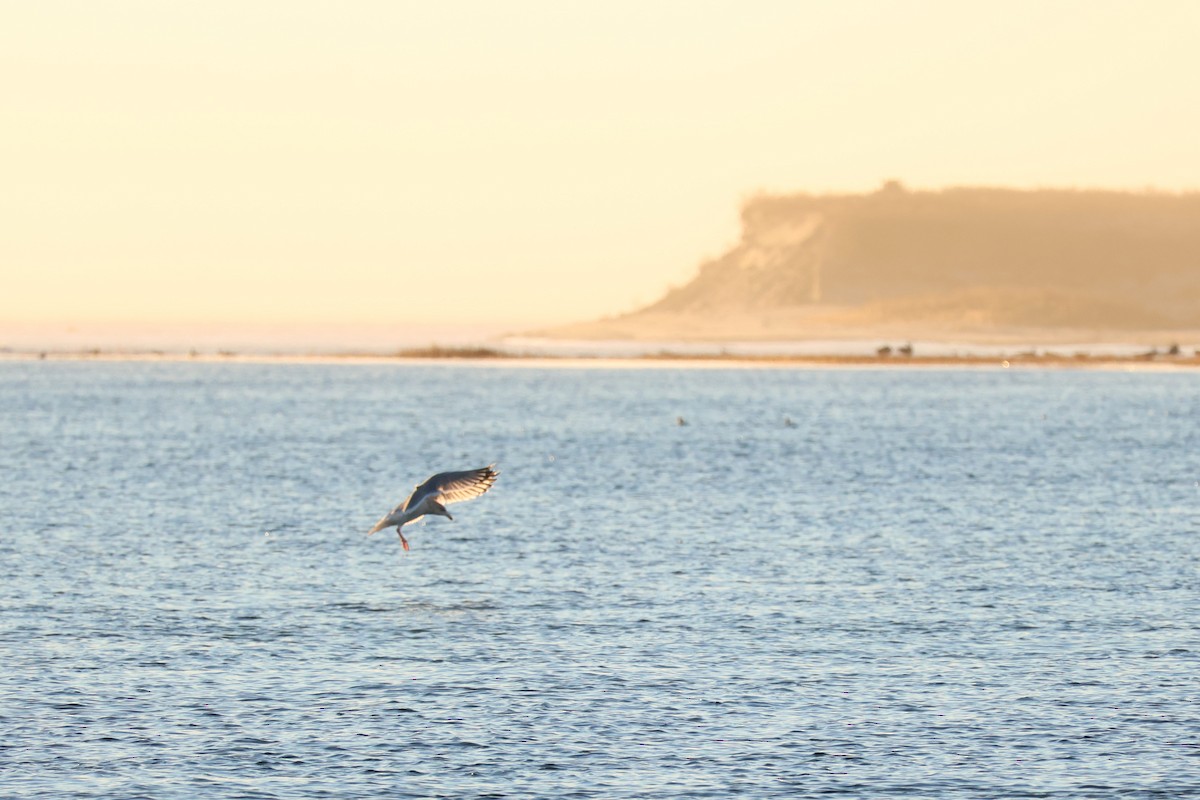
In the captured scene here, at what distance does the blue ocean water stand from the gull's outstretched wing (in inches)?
118

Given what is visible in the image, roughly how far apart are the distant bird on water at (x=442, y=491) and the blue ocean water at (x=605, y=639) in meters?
2.64

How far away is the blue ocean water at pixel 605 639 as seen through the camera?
24.2 m

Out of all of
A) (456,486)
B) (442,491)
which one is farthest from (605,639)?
(442,491)

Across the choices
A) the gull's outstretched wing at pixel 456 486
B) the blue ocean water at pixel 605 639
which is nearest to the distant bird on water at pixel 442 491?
the gull's outstretched wing at pixel 456 486

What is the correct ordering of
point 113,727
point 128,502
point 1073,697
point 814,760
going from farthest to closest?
point 128,502 < point 1073,697 < point 113,727 < point 814,760

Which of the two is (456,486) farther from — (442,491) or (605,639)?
(605,639)

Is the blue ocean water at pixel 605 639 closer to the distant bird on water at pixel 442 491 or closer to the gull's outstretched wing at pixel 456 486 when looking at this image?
the distant bird on water at pixel 442 491

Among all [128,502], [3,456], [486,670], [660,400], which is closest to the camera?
[486,670]

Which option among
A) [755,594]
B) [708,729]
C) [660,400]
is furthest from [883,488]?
[660,400]

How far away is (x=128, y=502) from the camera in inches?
2562

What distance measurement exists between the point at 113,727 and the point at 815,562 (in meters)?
24.2

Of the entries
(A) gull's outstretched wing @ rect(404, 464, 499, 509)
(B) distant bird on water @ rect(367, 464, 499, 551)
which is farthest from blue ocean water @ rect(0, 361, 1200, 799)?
(A) gull's outstretched wing @ rect(404, 464, 499, 509)

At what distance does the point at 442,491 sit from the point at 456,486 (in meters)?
0.37

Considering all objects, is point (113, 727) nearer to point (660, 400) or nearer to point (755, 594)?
point (755, 594)
